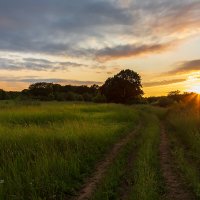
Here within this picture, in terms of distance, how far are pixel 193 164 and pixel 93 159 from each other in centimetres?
348

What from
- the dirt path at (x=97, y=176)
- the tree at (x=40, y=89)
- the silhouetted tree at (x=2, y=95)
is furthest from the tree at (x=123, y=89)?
the dirt path at (x=97, y=176)

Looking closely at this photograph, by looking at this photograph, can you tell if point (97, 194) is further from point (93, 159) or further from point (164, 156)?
point (164, 156)

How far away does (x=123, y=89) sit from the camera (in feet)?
285

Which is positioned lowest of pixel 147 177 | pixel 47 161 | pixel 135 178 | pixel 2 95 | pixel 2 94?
pixel 135 178

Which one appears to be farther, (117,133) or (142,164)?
(117,133)

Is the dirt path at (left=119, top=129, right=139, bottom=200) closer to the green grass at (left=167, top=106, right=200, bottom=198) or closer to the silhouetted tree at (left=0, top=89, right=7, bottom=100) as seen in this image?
the green grass at (left=167, top=106, right=200, bottom=198)

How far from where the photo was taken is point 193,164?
11320 millimetres

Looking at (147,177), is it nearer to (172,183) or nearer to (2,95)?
(172,183)

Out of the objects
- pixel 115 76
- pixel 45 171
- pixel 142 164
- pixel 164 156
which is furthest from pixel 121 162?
pixel 115 76

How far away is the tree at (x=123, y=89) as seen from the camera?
283ft

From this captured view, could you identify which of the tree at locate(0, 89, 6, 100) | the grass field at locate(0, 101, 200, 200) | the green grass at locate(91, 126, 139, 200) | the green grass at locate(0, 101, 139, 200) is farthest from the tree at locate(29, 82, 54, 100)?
the green grass at locate(91, 126, 139, 200)

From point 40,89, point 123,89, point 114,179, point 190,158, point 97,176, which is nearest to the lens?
point 114,179

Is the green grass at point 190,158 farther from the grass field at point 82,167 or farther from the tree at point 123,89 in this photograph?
the tree at point 123,89

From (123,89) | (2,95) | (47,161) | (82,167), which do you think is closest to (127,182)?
(82,167)
